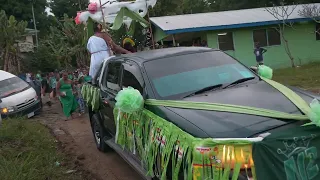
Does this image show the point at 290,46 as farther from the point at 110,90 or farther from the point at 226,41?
→ the point at 110,90

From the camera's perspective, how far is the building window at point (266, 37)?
18.5 m

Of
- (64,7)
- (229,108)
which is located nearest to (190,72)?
(229,108)

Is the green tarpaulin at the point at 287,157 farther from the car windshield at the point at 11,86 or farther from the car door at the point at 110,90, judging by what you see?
the car windshield at the point at 11,86

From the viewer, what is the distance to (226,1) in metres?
37.4

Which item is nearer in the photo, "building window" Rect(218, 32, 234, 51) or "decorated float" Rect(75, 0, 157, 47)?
"decorated float" Rect(75, 0, 157, 47)

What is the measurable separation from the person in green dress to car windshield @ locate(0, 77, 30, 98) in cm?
→ 190

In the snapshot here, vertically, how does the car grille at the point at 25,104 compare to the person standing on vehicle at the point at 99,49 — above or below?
below

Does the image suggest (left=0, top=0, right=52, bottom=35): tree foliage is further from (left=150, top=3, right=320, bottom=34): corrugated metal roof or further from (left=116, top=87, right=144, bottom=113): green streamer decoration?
(left=116, top=87, right=144, bottom=113): green streamer decoration

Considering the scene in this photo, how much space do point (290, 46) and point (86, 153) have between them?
14.9 metres

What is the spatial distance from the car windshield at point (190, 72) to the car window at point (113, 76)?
774mm

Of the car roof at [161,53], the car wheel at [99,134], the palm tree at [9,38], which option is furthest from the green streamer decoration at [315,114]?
the palm tree at [9,38]

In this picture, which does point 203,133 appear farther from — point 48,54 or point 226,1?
point 226,1

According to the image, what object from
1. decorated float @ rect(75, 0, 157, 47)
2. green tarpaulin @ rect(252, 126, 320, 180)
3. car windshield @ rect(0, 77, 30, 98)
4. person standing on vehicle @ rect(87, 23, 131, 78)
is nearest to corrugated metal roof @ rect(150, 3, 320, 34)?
car windshield @ rect(0, 77, 30, 98)

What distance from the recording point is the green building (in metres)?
17.6
